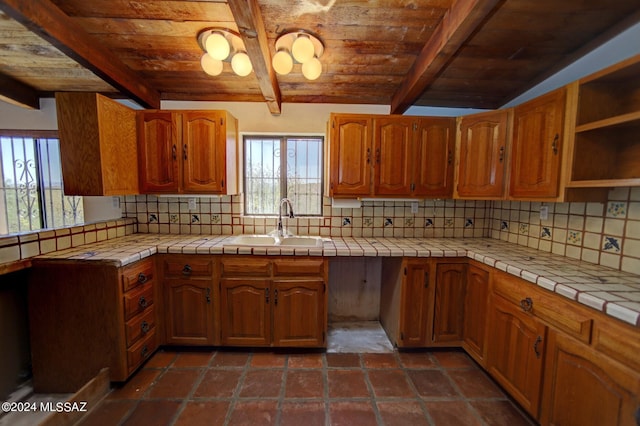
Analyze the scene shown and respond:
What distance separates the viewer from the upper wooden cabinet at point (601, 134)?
142 centimetres

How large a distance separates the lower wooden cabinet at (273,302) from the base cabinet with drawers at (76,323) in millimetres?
659

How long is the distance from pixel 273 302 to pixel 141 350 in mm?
978

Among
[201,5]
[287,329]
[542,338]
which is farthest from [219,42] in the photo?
[542,338]

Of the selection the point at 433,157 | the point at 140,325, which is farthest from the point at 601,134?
the point at 140,325

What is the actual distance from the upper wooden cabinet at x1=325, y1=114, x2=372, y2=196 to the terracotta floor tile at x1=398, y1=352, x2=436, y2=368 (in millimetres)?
1376

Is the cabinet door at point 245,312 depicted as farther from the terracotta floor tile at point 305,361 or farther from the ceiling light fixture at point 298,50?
the ceiling light fixture at point 298,50

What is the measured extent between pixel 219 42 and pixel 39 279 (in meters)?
1.87

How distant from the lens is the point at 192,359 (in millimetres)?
1962

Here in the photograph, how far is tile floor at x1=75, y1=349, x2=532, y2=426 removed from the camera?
57.9 inches

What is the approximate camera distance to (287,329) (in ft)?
6.57

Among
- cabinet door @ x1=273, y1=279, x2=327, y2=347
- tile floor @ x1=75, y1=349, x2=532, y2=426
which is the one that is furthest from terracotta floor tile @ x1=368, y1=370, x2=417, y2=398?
cabinet door @ x1=273, y1=279, x2=327, y2=347

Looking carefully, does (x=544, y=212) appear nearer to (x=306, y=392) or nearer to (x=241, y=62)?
(x=306, y=392)

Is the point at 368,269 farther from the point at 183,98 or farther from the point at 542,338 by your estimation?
the point at 183,98

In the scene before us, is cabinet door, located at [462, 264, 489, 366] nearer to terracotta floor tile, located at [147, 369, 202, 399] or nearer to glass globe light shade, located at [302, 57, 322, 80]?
glass globe light shade, located at [302, 57, 322, 80]
